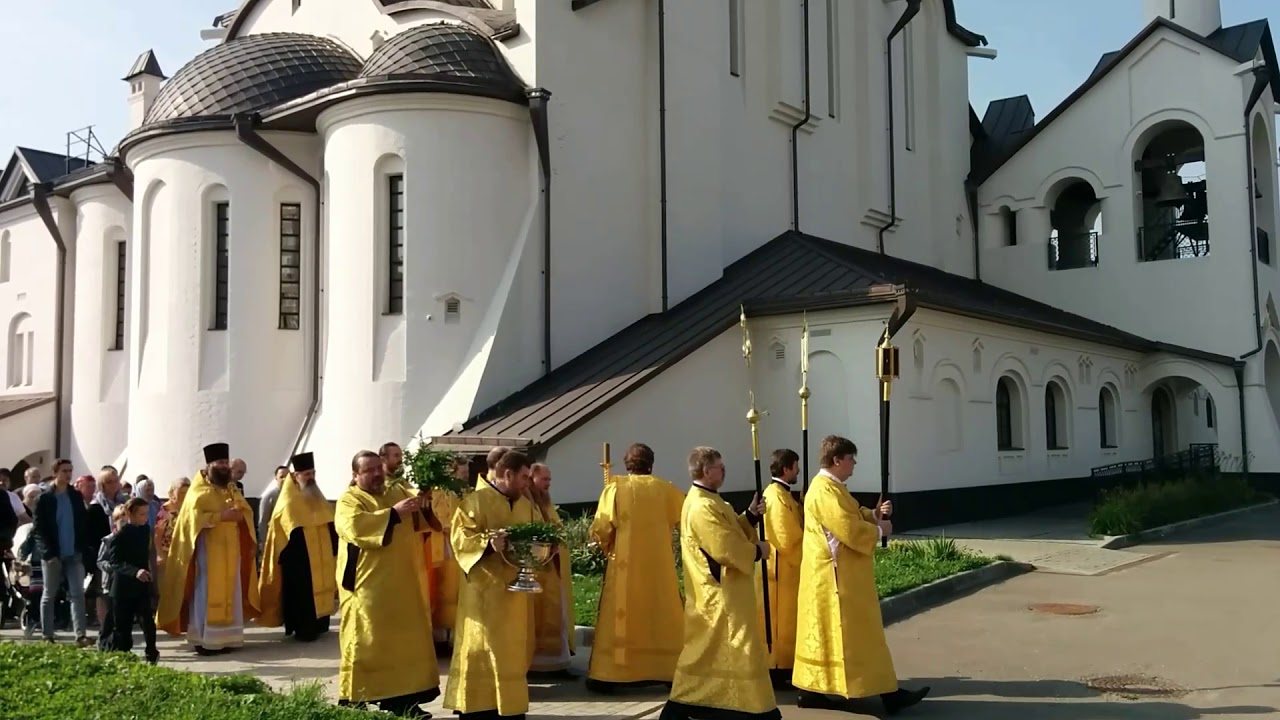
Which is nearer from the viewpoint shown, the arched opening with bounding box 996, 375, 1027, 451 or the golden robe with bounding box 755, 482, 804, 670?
the golden robe with bounding box 755, 482, 804, 670

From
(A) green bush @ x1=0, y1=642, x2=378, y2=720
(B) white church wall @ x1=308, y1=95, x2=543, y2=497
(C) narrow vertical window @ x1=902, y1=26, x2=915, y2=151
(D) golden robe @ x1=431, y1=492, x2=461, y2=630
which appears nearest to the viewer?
(A) green bush @ x1=0, y1=642, x2=378, y2=720

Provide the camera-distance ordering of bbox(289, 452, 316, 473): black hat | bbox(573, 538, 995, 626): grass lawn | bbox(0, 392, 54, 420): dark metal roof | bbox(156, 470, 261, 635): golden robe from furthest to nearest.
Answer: bbox(0, 392, 54, 420): dark metal roof
bbox(573, 538, 995, 626): grass lawn
bbox(289, 452, 316, 473): black hat
bbox(156, 470, 261, 635): golden robe

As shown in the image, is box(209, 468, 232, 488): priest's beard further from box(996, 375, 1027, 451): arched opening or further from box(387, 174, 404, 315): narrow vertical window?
box(996, 375, 1027, 451): arched opening

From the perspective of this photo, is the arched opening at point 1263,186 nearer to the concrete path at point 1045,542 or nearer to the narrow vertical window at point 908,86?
the narrow vertical window at point 908,86

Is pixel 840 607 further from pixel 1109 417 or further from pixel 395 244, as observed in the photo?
pixel 1109 417

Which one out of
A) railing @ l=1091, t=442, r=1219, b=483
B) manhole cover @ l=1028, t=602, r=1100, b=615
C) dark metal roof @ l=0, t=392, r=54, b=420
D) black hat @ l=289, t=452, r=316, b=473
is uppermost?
dark metal roof @ l=0, t=392, r=54, b=420

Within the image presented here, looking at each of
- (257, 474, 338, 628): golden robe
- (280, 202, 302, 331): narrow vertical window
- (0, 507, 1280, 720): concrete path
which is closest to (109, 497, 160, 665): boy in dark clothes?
(0, 507, 1280, 720): concrete path

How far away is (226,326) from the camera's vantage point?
1994cm

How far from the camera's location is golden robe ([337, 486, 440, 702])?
7465 millimetres

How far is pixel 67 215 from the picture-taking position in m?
25.2

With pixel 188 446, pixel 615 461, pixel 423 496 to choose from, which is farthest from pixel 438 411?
pixel 423 496

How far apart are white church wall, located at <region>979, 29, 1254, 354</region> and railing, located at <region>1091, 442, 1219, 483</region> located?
9.13 feet

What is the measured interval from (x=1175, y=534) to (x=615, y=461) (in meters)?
8.99

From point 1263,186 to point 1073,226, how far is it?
4758 mm
